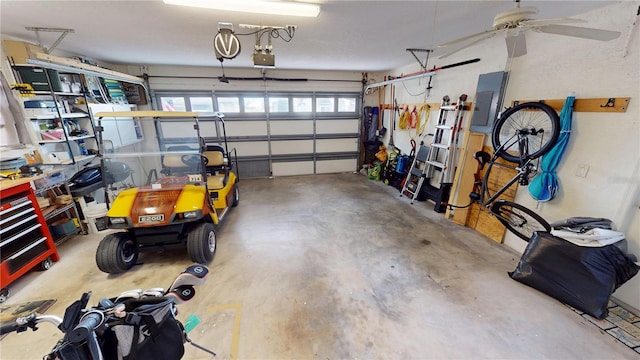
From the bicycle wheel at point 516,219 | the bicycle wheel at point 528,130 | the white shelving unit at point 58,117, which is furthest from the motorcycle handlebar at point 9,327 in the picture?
the bicycle wheel at point 528,130

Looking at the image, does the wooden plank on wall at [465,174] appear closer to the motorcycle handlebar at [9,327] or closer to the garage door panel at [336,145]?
the garage door panel at [336,145]

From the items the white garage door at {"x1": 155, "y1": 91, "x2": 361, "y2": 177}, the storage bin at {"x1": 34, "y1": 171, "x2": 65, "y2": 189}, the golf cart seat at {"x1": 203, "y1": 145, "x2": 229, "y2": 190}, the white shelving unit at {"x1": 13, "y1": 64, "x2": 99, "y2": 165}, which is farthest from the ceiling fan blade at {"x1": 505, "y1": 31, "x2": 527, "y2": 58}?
the storage bin at {"x1": 34, "y1": 171, "x2": 65, "y2": 189}

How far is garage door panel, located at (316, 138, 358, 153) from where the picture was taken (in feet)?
22.3

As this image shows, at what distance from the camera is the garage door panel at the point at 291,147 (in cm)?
650

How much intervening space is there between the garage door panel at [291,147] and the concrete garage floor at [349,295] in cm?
307

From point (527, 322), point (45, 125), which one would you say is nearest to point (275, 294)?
point (527, 322)

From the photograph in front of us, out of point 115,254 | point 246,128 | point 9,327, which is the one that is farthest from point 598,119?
point 246,128

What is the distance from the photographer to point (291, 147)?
21.7 ft

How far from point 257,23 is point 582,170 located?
3.73 m

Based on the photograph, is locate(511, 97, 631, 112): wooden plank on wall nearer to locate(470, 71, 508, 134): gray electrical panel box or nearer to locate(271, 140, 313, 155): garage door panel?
locate(470, 71, 508, 134): gray electrical panel box

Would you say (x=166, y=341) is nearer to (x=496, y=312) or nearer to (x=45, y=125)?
(x=496, y=312)

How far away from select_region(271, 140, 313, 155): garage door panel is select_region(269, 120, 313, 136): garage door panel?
0.24 m

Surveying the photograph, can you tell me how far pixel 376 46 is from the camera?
3.61 metres

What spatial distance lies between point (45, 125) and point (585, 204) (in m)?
6.74
